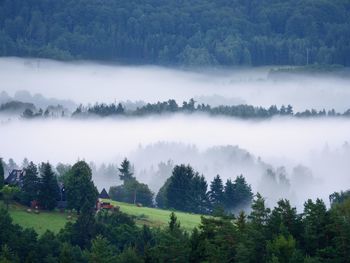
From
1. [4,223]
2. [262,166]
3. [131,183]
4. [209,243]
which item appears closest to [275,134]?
[262,166]

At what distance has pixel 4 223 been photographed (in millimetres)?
73500

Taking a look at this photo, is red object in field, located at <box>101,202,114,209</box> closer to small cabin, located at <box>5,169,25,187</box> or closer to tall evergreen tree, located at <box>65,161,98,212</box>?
tall evergreen tree, located at <box>65,161,98,212</box>

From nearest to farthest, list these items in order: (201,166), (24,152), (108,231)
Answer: (108,231) → (201,166) → (24,152)

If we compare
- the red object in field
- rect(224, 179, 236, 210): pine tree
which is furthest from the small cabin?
rect(224, 179, 236, 210): pine tree

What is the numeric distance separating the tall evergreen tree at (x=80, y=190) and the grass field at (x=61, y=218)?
52.0 inches

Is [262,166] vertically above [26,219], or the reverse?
[262,166]

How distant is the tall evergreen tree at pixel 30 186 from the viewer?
8581 centimetres

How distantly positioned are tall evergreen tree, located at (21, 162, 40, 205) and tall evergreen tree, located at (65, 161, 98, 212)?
242 centimetres

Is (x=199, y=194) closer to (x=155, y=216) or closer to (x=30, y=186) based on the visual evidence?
(x=155, y=216)

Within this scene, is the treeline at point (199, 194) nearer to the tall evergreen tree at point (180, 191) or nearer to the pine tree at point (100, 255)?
the tall evergreen tree at point (180, 191)

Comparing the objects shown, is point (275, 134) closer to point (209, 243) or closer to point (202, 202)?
point (202, 202)

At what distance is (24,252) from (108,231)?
890 cm

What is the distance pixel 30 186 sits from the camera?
86.8 m

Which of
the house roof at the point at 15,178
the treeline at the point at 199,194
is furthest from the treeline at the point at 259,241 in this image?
the treeline at the point at 199,194
